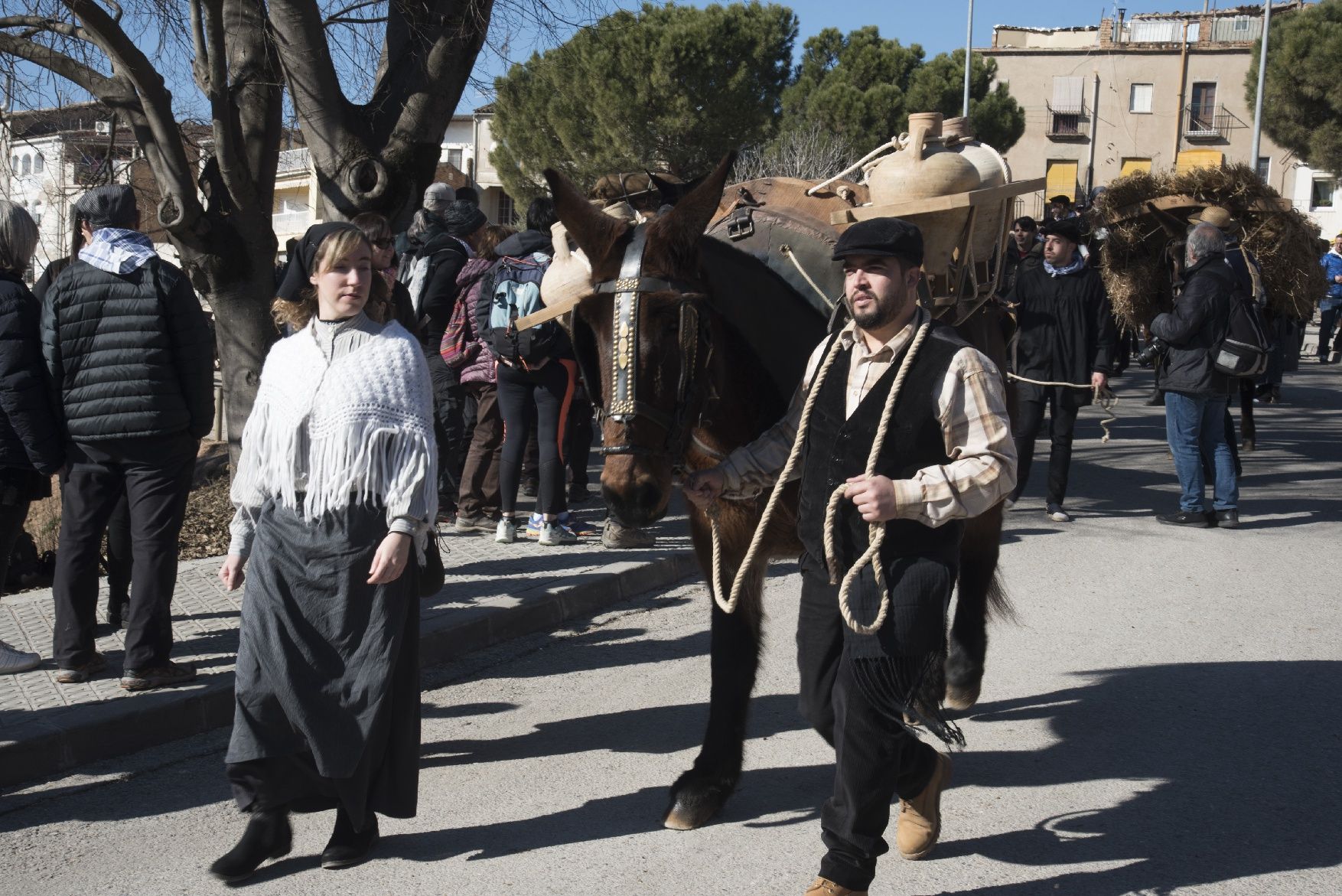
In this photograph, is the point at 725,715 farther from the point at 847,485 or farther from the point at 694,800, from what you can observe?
the point at 847,485

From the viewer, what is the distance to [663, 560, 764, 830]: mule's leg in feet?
14.5

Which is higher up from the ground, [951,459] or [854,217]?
[854,217]

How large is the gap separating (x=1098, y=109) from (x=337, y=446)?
6343cm

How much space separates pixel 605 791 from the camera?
4793 mm

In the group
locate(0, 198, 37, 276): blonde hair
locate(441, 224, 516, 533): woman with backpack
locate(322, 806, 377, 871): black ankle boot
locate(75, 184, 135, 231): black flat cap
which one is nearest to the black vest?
locate(322, 806, 377, 871): black ankle boot

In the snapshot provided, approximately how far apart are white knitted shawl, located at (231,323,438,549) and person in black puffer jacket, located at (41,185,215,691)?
5.21ft

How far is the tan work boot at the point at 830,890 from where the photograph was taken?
3602mm

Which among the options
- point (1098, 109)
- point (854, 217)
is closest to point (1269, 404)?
point (854, 217)

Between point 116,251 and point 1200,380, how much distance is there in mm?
7405

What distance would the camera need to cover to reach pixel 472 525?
366 inches

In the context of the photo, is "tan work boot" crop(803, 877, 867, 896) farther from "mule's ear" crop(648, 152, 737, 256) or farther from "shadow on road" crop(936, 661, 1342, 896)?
"mule's ear" crop(648, 152, 737, 256)

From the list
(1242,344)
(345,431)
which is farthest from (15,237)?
(1242,344)

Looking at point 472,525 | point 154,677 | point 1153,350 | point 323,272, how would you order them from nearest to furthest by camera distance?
point 323,272
point 154,677
point 472,525
point 1153,350

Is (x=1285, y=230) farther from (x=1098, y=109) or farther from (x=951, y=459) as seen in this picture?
(x=1098, y=109)
